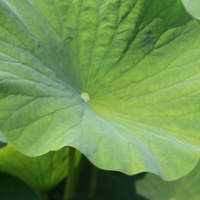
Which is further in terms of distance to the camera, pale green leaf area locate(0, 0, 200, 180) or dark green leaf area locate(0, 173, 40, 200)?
dark green leaf area locate(0, 173, 40, 200)

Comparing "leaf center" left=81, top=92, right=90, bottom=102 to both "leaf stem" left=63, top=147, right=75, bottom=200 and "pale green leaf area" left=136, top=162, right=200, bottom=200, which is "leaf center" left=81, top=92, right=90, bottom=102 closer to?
"leaf stem" left=63, top=147, right=75, bottom=200

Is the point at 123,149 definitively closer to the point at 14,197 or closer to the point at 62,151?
the point at 62,151

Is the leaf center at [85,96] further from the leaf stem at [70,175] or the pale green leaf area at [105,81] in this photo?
the leaf stem at [70,175]

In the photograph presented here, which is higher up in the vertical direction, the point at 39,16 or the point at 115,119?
the point at 39,16

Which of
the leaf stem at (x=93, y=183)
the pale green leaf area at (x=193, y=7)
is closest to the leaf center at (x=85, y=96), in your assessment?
the leaf stem at (x=93, y=183)

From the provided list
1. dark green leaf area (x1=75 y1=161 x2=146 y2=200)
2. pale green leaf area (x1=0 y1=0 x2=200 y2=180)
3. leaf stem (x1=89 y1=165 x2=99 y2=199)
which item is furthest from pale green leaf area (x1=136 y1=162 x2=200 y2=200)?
pale green leaf area (x1=0 y1=0 x2=200 y2=180)

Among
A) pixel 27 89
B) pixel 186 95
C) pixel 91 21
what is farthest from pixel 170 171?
pixel 91 21
